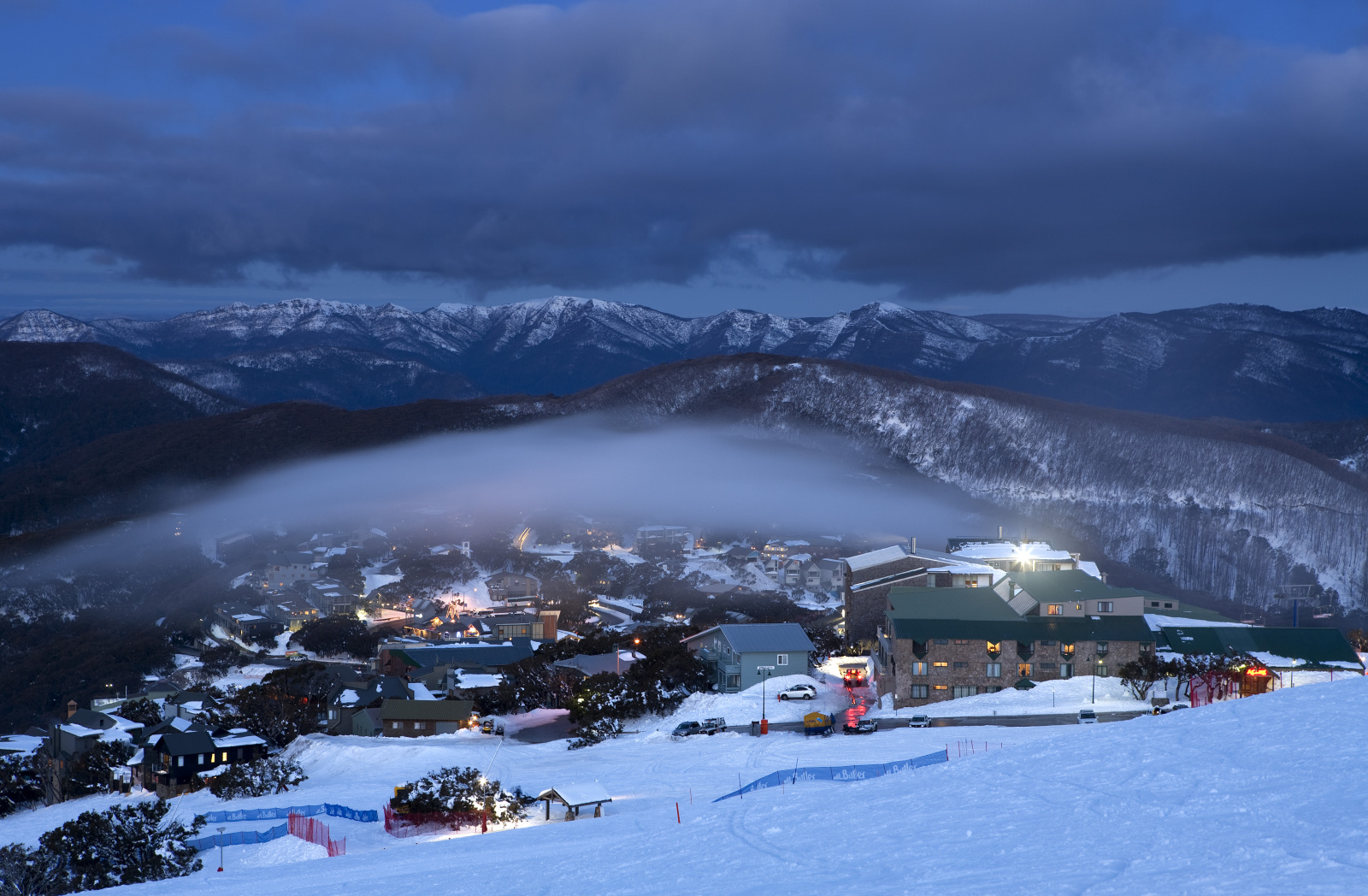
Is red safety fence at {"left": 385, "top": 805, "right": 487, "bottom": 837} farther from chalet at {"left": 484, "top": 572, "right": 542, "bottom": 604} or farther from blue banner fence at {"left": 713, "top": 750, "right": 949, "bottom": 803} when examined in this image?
chalet at {"left": 484, "top": 572, "right": 542, "bottom": 604}

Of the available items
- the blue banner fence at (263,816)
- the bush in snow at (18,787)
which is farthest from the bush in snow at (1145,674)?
the bush in snow at (18,787)

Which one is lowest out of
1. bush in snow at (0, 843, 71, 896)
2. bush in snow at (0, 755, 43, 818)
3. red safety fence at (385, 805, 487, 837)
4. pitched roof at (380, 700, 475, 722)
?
bush in snow at (0, 755, 43, 818)

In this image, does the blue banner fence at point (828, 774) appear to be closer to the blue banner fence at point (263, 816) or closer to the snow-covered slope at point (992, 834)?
the snow-covered slope at point (992, 834)

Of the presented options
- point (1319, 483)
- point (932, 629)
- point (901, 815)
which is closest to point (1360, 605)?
point (1319, 483)

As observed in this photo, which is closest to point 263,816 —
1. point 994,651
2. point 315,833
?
point 315,833

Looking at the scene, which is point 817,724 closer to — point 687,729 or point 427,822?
point 687,729

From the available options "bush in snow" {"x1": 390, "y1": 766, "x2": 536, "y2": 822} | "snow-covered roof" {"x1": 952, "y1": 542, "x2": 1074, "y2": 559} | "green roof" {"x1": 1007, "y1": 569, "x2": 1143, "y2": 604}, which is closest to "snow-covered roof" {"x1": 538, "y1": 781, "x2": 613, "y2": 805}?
"bush in snow" {"x1": 390, "y1": 766, "x2": 536, "y2": 822}

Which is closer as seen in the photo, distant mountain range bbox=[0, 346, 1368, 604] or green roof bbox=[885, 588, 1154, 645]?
green roof bbox=[885, 588, 1154, 645]
